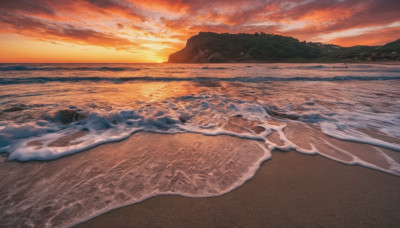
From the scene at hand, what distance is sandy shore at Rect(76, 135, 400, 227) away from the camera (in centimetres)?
136

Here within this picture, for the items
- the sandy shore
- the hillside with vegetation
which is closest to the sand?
the sandy shore

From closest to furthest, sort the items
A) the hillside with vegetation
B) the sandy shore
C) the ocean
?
the sandy shore
the ocean
the hillside with vegetation

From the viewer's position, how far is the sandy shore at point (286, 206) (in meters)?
1.36

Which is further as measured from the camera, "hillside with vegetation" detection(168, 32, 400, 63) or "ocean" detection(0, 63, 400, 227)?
"hillside with vegetation" detection(168, 32, 400, 63)

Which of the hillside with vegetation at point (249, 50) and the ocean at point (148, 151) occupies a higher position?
the hillside with vegetation at point (249, 50)

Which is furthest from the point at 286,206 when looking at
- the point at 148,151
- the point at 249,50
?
the point at 249,50

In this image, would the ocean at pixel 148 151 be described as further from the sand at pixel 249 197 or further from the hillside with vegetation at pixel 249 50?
the hillside with vegetation at pixel 249 50

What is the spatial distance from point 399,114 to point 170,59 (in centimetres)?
15555

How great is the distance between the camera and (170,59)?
483ft

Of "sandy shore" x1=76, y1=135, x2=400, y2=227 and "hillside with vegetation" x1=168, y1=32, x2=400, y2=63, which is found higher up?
"hillside with vegetation" x1=168, y1=32, x2=400, y2=63

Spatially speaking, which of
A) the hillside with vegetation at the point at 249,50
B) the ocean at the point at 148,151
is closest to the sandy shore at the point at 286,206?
the ocean at the point at 148,151

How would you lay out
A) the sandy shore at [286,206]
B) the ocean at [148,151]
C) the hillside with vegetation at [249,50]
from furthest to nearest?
the hillside with vegetation at [249,50] → the ocean at [148,151] → the sandy shore at [286,206]

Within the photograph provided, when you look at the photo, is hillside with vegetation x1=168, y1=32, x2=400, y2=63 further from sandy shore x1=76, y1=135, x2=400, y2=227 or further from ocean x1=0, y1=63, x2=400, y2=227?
sandy shore x1=76, y1=135, x2=400, y2=227

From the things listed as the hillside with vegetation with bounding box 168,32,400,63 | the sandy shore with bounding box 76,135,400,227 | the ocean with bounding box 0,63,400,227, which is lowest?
the sandy shore with bounding box 76,135,400,227
